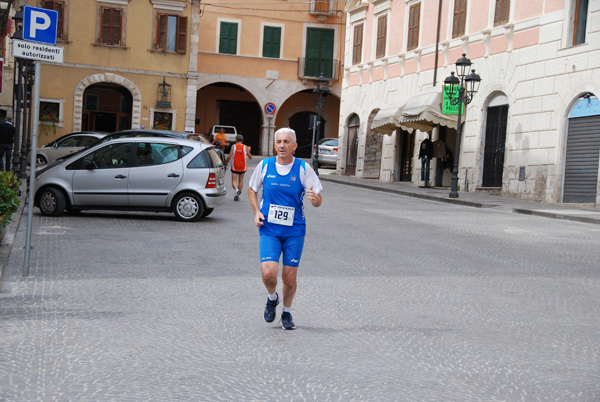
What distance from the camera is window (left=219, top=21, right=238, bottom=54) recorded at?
50.6 meters

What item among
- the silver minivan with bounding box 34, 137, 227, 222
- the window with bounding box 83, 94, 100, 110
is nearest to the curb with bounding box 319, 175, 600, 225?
the silver minivan with bounding box 34, 137, 227, 222

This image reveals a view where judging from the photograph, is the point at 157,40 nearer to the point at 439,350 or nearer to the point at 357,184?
the point at 357,184

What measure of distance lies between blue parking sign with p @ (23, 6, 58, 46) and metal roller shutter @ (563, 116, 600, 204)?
16.9 metres

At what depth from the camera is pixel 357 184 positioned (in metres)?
31.9

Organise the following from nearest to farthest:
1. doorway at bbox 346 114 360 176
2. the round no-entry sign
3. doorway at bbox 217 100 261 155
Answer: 1. doorway at bbox 346 114 360 176
2. the round no-entry sign
3. doorway at bbox 217 100 261 155

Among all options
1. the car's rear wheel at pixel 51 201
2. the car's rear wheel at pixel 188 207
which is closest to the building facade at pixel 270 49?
the car's rear wheel at pixel 188 207

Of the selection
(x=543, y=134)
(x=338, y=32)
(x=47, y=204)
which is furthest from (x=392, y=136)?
(x=47, y=204)

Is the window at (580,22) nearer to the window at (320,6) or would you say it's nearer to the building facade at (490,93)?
the building facade at (490,93)

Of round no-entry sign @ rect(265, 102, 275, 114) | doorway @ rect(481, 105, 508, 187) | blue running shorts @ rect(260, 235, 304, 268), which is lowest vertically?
blue running shorts @ rect(260, 235, 304, 268)

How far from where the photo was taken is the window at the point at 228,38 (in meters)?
50.6

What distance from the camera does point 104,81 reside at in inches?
1689

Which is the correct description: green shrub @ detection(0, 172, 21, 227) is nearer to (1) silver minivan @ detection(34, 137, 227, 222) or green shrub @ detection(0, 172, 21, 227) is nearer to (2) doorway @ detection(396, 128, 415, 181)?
(1) silver minivan @ detection(34, 137, 227, 222)

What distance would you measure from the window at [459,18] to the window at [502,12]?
2027 mm

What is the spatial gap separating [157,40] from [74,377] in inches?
1567
